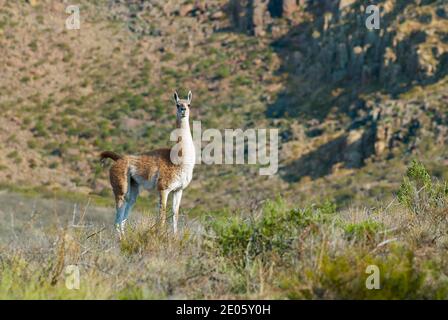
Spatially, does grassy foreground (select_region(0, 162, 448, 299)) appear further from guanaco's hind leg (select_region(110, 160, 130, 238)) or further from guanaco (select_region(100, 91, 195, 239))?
guanaco's hind leg (select_region(110, 160, 130, 238))

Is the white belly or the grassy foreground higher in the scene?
the white belly

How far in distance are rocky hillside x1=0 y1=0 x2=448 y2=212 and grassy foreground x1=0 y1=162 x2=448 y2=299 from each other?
94.5 feet

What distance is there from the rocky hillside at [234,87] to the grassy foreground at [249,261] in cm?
2879

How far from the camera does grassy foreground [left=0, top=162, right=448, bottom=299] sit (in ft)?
26.6

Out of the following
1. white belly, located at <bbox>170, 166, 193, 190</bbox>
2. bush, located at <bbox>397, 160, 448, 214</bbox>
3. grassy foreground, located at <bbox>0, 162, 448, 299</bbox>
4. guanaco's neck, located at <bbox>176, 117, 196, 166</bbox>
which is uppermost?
guanaco's neck, located at <bbox>176, 117, 196, 166</bbox>

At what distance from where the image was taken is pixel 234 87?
58.2 m

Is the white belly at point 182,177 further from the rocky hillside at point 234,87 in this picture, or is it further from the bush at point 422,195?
the rocky hillside at point 234,87

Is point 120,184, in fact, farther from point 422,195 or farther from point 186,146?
point 422,195

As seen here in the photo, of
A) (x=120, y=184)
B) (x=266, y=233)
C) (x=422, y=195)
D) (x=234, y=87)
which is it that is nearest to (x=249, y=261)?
(x=266, y=233)

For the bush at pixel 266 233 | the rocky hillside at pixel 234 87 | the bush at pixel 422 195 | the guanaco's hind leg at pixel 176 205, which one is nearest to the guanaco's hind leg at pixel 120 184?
the guanaco's hind leg at pixel 176 205

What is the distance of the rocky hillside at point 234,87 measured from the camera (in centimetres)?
4494

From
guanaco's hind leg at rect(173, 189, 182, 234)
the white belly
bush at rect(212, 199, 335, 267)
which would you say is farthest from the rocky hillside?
bush at rect(212, 199, 335, 267)

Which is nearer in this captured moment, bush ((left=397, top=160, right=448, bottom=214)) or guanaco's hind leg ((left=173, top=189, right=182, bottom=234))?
bush ((left=397, top=160, right=448, bottom=214))
